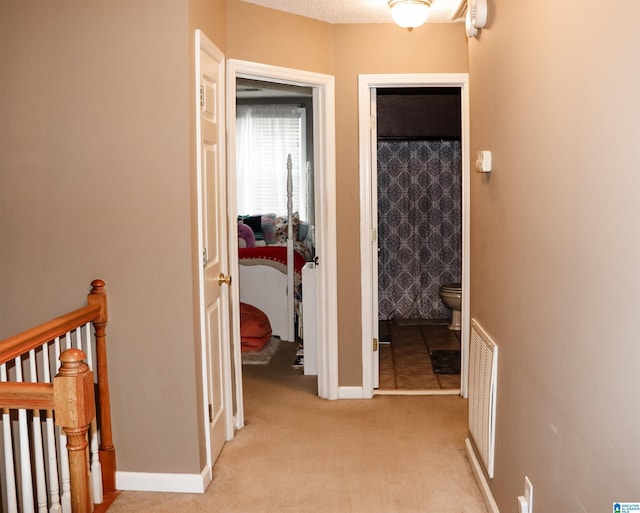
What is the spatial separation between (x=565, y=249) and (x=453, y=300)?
4616 mm

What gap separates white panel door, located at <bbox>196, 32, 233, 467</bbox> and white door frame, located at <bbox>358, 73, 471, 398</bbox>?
102 cm

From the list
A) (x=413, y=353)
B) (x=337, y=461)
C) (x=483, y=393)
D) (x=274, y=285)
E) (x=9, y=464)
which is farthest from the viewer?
(x=274, y=285)

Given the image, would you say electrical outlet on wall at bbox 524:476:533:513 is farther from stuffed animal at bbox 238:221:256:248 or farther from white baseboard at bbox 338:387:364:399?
stuffed animal at bbox 238:221:256:248

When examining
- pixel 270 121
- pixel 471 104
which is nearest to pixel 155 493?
pixel 471 104

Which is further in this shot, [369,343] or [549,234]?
[369,343]

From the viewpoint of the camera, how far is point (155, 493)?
3.20 m

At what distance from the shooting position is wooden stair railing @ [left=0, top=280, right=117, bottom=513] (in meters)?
1.73

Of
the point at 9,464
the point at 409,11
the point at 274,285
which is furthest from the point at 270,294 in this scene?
the point at 9,464

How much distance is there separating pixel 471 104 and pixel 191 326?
67.5 inches

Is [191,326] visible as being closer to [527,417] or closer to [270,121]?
[527,417]

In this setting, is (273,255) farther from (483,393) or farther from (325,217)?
(483,393)

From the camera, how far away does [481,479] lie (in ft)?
10.4

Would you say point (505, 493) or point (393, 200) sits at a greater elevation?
point (393, 200)

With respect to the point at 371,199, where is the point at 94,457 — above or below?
below
